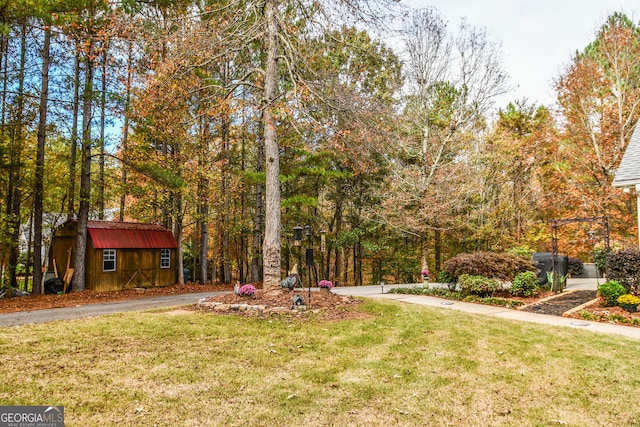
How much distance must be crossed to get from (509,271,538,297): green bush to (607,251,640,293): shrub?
1604mm

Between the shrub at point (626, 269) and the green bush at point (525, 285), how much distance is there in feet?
5.26

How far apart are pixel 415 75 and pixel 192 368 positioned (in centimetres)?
1345

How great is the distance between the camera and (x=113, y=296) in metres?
11.3

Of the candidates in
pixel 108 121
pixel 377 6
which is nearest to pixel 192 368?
pixel 377 6

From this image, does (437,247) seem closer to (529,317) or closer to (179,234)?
(529,317)

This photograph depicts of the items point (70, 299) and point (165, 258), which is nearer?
point (70, 299)

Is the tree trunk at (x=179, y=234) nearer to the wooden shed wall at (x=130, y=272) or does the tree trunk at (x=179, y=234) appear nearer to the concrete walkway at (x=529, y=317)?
the wooden shed wall at (x=130, y=272)

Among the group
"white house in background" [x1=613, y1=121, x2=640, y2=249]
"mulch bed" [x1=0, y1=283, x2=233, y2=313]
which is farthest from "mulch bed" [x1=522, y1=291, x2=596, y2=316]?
"mulch bed" [x1=0, y1=283, x2=233, y2=313]

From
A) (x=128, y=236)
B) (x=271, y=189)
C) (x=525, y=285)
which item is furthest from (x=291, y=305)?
(x=128, y=236)

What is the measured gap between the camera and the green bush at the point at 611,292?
24.2 feet

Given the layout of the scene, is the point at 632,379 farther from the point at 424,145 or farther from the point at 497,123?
the point at 497,123

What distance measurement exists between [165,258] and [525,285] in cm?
1314

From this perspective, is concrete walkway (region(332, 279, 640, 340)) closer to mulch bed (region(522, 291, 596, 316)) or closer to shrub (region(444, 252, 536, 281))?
mulch bed (region(522, 291, 596, 316))

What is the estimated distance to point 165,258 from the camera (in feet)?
50.8
